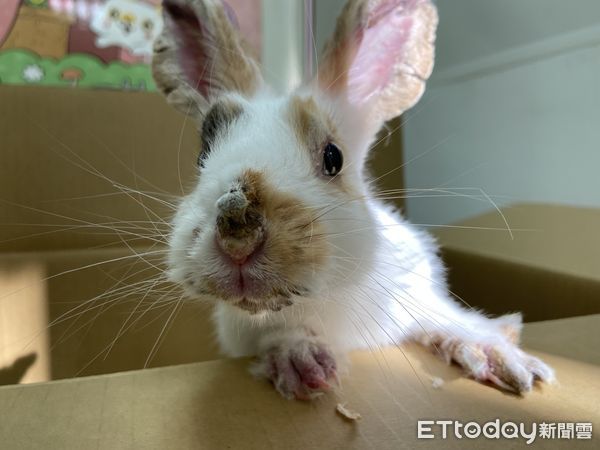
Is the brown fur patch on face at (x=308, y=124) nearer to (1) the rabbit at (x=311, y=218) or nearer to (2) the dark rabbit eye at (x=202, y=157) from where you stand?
(1) the rabbit at (x=311, y=218)

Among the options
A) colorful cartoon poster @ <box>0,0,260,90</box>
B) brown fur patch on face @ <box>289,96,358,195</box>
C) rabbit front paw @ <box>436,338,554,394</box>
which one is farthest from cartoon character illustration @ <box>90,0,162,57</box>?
rabbit front paw @ <box>436,338,554,394</box>

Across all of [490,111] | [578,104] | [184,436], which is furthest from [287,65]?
[184,436]

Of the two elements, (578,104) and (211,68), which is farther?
(578,104)

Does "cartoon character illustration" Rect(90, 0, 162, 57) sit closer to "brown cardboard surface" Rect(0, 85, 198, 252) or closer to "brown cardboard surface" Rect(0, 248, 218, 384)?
"brown cardboard surface" Rect(0, 85, 198, 252)

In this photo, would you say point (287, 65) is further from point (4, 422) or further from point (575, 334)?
point (4, 422)

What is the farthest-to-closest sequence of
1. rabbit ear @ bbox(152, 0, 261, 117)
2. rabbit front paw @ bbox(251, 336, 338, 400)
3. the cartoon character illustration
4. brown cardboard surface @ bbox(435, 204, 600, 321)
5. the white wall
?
1. the cartoon character illustration
2. the white wall
3. brown cardboard surface @ bbox(435, 204, 600, 321)
4. rabbit ear @ bbox(152, 0, 261, 117)
5. rabbit front paw @ bbox(251, 336, 338, 400)

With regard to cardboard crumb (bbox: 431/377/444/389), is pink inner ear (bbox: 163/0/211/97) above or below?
above

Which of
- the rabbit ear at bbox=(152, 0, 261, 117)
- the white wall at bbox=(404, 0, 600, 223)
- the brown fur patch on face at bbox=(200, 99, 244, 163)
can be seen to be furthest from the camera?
the white wall at bbox=(404, 0, 600, 223)

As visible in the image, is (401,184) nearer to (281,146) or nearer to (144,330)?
(144,330)
